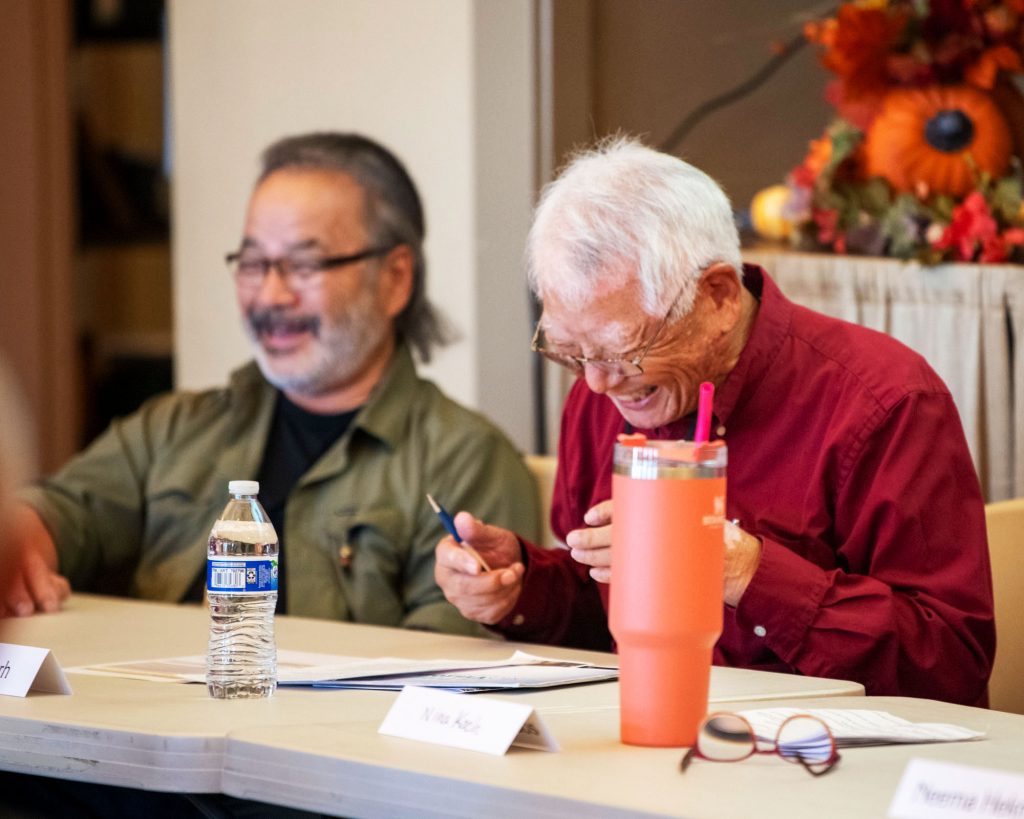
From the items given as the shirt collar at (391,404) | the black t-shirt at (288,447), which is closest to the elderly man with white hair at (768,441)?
the shirt collar at (391,404)

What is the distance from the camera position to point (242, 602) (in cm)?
170

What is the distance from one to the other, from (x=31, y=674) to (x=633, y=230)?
0.82m

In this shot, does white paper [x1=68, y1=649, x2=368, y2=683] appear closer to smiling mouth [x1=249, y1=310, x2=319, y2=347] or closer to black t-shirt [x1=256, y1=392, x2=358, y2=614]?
black t-shirt [x1=256, y1=392, x2=358, y2=614]

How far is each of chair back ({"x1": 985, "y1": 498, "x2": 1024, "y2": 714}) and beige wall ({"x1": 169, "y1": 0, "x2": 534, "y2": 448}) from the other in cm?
167

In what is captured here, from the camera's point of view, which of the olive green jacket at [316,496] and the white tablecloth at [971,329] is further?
the white tablecloth at [971,329]

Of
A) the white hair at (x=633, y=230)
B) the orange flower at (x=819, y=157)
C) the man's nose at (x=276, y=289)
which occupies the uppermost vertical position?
the orange flower at (x=819, y=157)

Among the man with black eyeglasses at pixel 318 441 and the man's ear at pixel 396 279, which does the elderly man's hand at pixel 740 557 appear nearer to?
the man with black eyeglasses at pixel 318 441

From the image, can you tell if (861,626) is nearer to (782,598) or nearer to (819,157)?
(782,598)

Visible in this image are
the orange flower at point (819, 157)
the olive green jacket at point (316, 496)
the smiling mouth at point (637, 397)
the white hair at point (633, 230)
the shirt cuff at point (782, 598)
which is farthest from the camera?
the orange flower at point (819, 157)

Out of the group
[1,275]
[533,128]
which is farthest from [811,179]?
[1,275]

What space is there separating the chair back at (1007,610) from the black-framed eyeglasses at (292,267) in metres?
1.28

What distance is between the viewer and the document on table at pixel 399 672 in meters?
1.63

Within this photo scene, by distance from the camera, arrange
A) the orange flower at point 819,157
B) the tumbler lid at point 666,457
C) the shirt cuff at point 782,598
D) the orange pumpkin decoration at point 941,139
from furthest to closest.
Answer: the orange flower at point 819,157, the orange pumpkin decoration at point 941,139, the shirt cuff at point 782,598, the tumbler lid at point 666,457

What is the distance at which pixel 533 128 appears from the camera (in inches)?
142
